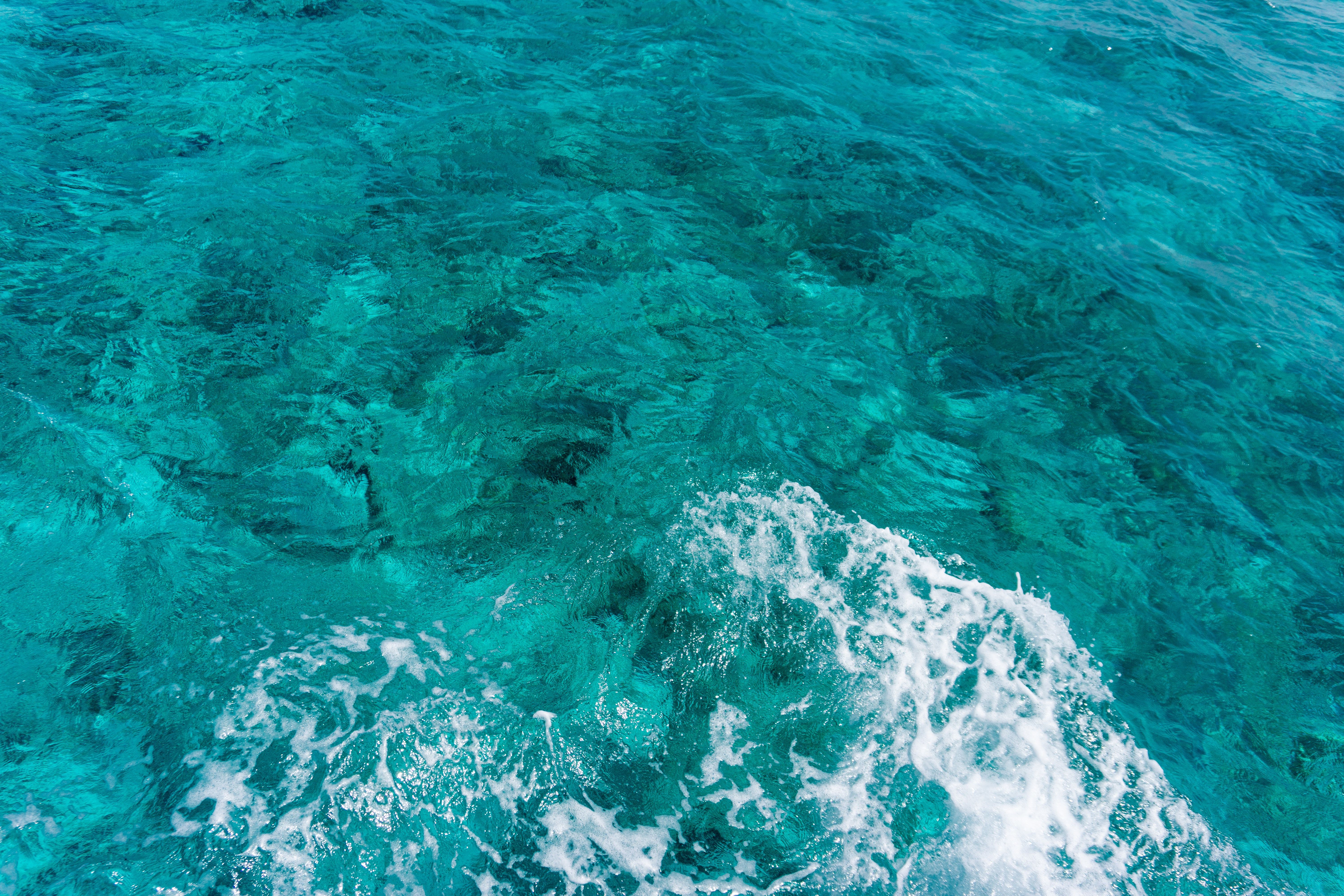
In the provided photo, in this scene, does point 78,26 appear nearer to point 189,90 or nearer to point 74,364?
point 189,90

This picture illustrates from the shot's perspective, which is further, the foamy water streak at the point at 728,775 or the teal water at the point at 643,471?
the teal water at the point at 643,471

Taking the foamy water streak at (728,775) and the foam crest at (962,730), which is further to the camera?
the foam crest at (962,730)

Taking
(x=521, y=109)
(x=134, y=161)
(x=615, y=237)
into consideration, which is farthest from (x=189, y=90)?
(x=615, y=237)

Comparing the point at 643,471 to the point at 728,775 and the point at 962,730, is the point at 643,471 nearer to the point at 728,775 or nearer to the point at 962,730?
the point at 728,775

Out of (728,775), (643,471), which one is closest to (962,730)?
(728,775)

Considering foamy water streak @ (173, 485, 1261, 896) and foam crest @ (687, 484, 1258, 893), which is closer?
foamy water streak @ (173, 485, 1261, 896)
